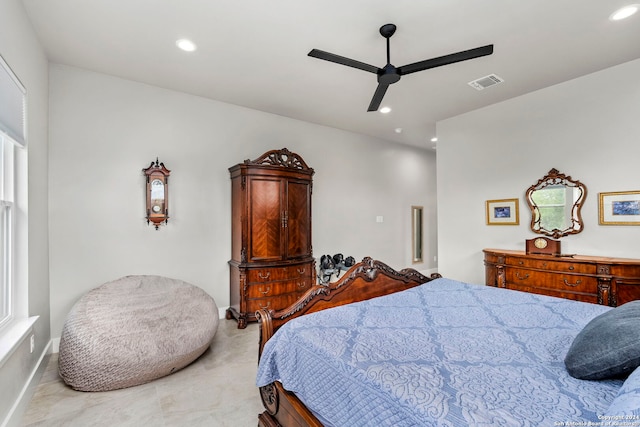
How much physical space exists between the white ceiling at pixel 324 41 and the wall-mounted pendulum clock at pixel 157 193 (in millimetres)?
1040

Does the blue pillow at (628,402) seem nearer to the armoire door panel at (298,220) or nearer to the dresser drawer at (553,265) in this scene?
the dresser drawer at (553,265)

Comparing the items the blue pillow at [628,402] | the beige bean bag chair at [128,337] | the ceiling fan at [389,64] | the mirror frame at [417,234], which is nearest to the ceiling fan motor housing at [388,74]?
the ceiling fan at [389,64]

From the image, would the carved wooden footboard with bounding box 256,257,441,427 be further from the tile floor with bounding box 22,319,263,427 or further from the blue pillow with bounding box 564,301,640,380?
the blue pillow with bounding box 564,301,640,380

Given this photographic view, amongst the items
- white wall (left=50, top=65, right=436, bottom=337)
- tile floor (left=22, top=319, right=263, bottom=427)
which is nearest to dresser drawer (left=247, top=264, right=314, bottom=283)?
white wall (left=50, top=65, right=436, bottom=337)

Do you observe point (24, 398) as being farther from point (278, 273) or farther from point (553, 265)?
point (553, 265)

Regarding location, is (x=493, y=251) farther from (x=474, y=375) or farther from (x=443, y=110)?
(x=474, y=375)

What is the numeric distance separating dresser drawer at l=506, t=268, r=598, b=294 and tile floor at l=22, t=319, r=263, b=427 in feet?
10.1

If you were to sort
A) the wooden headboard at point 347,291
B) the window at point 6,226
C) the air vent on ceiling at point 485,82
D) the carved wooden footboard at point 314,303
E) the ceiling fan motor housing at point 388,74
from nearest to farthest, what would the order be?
the carved wooden footboard at point 314,303
the wooden headboard at point 347,291
the window at point 6,226
the ceiling fan motor housing at point 388,74
the air vent on ceiling at point 485,82

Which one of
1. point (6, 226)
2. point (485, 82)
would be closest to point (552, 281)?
point (485, 82)

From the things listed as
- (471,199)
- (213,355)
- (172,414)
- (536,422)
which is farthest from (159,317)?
(471,199)

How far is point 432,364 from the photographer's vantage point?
47.3 inches

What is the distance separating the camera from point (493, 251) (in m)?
3.76

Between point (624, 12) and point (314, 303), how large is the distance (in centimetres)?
327

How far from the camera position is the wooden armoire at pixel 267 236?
3723 mm
